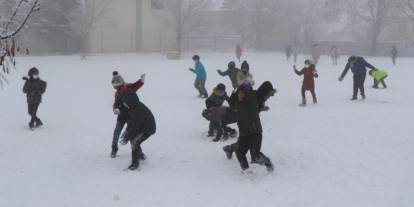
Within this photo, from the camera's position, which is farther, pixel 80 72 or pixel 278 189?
pixel 80 72

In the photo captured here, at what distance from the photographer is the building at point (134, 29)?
51.5 meters

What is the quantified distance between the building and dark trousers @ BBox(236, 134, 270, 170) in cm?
4371

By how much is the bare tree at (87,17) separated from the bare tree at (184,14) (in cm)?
633

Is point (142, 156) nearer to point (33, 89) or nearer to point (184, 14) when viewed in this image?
point (33, 89)

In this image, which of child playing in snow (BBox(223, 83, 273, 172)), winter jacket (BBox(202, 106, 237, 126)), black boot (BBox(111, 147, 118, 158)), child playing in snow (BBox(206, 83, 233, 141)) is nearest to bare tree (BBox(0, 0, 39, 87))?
child playing in snow (BBox(223, 83, 273, 172))

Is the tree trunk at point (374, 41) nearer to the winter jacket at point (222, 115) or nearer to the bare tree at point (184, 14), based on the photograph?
the bare tree at point (184, 14)

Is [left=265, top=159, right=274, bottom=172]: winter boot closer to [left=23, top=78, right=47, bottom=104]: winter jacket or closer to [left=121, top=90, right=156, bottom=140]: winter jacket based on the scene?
[left=121, top=90, right=156, bottom=140]: winter jacket

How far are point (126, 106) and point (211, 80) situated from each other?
16.8 meters

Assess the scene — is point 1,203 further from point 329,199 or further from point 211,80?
point 211,80

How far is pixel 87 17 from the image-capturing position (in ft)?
153

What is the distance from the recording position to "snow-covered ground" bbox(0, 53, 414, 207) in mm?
7285

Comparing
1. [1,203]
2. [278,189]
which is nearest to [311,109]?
[278,189]

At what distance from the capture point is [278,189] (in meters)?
7.59

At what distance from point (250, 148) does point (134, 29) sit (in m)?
46.4
